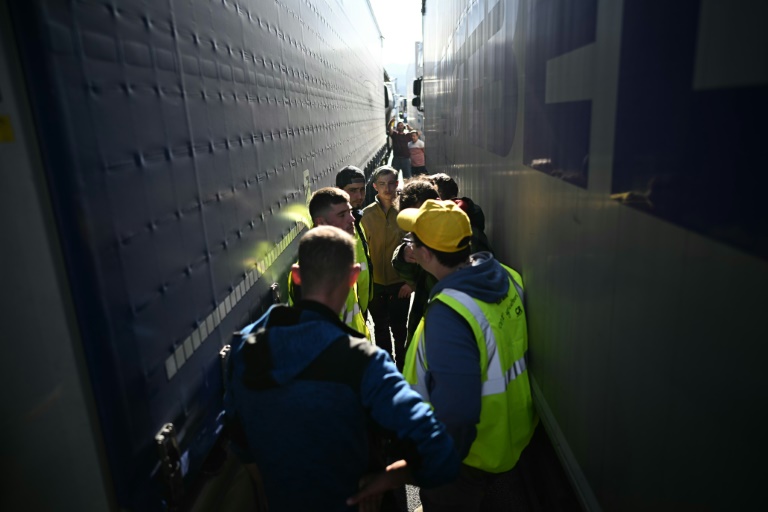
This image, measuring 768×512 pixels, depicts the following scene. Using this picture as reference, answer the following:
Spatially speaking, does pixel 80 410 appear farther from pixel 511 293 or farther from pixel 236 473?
pixel 511 293

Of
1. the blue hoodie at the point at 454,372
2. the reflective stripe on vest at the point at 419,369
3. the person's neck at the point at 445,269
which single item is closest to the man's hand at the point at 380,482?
the blue hoodie at the point at 454,372

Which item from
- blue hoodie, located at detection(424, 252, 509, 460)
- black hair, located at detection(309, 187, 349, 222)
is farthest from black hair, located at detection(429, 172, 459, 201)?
blue hoodie, located at detection(424, 252, 509, 460)

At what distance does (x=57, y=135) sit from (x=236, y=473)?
1550mm

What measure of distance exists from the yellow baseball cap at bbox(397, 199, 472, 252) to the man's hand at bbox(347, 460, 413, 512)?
0.97 metres

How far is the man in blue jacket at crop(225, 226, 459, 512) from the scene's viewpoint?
161cm

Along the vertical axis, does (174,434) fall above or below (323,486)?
above

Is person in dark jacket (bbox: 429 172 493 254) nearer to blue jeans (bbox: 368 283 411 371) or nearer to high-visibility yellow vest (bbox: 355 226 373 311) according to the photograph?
high-visibility yellow vest (bbox: 355 226 373 311)

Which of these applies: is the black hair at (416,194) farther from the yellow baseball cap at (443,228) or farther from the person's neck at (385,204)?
the yellow baseball cap at (443,228)

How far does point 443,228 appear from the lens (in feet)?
7.80

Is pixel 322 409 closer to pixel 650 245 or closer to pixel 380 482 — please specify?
A: pixel 380 482

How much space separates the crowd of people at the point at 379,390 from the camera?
1614 millimetres

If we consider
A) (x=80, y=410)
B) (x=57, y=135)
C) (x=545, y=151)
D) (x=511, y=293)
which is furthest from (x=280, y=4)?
(x=80, y=410)

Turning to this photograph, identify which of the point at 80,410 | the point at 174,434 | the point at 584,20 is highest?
the point at 584,20

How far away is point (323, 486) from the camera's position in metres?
1.72
